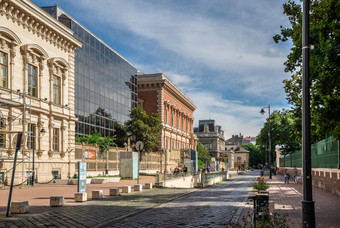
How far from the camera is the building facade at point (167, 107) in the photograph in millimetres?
63250

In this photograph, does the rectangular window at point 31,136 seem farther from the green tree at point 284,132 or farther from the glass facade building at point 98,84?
the green tree at point 284,132

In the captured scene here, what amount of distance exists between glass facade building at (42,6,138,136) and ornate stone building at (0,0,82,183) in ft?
24.3

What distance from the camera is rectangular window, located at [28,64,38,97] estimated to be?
2905 cm

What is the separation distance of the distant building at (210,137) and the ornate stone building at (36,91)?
99865 mm

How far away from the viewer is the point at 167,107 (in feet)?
220

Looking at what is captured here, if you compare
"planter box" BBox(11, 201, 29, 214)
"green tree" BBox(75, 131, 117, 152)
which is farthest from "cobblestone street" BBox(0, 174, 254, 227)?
"green tree" BBox(75, 131, 117, 152)

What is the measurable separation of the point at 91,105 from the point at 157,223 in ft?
116

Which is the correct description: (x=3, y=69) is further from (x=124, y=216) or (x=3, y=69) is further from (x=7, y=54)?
(x=124, y=216)

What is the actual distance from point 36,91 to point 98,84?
Result: 18381 millimetres

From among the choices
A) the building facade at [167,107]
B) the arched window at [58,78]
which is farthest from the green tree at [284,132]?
the arched window at [58,78]

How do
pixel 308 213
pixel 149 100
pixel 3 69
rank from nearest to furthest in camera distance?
pixel 308 213, pixel 3 69, pixel 149 100

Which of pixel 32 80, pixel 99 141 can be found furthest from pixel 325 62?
pixel 99 141

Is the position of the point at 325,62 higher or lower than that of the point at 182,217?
higher

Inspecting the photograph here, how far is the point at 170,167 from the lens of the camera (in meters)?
63.1
